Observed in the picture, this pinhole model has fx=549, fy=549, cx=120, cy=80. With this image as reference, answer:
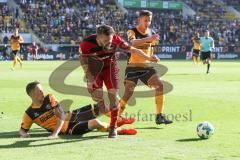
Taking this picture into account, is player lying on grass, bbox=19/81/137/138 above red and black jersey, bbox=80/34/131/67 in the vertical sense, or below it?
below

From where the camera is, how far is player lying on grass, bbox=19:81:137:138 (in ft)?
30.1

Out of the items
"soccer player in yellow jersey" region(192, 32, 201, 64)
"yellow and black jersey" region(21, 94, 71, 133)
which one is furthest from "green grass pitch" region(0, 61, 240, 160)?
"soccer player in yellow jersey" region(192, 32, 201, 64)

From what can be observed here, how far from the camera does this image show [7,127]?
415 inches

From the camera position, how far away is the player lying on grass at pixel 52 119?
362 inches

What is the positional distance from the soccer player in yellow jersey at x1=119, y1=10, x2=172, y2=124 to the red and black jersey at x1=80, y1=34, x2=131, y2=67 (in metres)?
1.18

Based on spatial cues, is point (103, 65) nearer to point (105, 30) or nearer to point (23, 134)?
point (105, 30)

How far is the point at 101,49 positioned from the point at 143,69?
2.19 meters

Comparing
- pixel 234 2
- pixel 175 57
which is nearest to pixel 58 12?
pixel 175 57

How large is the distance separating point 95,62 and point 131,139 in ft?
5.36

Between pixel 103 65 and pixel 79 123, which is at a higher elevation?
pixel 103 65

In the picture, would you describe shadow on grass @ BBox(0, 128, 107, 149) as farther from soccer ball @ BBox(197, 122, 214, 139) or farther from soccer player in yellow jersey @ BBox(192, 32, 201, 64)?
soccer player in yellow jersey @ BBox(192, 32, 201, 64)

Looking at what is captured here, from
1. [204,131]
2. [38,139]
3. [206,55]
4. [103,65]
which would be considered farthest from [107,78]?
[206,55]

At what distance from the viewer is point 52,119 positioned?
30.8ft

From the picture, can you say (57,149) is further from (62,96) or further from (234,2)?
(234,2)
